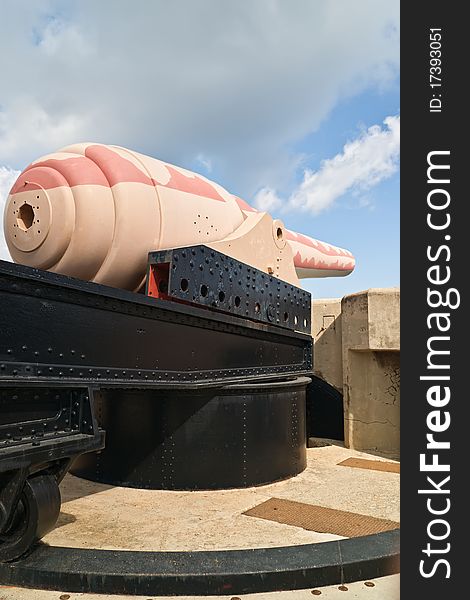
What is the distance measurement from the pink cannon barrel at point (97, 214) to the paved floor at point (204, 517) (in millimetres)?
2074

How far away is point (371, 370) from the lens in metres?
9.01

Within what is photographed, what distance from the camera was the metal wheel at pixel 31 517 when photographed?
133 inches

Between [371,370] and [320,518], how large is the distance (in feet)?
14.7

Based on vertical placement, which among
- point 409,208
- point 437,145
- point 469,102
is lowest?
point 409,208

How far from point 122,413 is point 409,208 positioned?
4227 millimetres

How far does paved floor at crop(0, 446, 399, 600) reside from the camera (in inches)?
135

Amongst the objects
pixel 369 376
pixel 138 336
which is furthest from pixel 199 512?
pixel 369 376

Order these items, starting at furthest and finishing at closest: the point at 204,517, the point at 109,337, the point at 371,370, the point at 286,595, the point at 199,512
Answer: the point at 371,370 < the point at 199,512 < the point at 204,517 < the point at 109,337 < the point at 286,595

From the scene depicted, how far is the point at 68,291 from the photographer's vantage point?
3732mm

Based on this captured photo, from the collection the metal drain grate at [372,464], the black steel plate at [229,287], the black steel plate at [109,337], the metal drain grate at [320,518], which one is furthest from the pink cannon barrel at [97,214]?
the metal drain grate at [372,464]

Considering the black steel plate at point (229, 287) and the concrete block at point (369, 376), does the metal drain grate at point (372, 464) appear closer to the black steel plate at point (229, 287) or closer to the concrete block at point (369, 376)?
the concrete block at point (369, 376)

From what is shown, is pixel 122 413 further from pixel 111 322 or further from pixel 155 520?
pixel 111 322

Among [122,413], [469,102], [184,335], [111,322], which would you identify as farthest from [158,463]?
[469,102]

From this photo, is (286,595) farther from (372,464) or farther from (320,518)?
(372,464)
